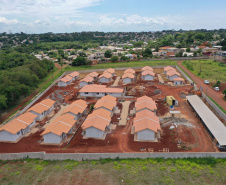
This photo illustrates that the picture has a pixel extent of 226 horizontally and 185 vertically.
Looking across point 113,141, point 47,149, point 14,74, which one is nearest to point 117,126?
point 113,141

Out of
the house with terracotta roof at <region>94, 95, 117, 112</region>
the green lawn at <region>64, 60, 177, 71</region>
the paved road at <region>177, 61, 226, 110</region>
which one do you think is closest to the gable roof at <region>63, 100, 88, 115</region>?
the house with terracotta roof at <region>94, 95, 117, 112</region>

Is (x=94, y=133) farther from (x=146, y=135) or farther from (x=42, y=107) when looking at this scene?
(x=42, y=107)

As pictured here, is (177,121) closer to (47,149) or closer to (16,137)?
(47,149)

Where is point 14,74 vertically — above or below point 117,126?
above

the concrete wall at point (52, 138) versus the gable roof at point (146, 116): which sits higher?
the gable roof at point (146, 116)

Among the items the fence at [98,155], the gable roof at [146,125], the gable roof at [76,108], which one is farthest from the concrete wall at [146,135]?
the gable roof at [76,108]

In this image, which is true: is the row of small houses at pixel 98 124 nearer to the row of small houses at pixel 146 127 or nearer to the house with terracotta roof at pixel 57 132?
the house with terracotta roof at pixel 57 132
